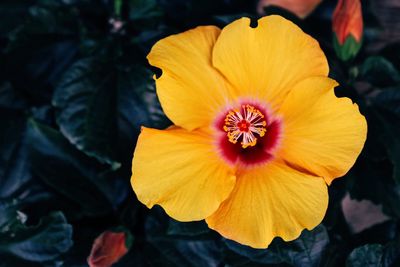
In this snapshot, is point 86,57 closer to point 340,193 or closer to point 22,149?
point 22,149

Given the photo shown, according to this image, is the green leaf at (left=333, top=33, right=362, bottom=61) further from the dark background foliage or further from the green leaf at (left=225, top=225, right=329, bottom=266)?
the green leaf at (left=225, top=225, right=329, bottom=266)

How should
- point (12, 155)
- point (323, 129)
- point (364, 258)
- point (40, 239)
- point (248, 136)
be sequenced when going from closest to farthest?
point (323, 129) → point (248, 136) → point (364, 258) → point (40, 239) → point (12, 155)

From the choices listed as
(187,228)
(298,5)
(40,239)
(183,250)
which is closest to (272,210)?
(187,228)

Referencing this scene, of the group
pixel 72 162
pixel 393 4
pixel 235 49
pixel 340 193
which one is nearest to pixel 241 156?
pixel 235 49

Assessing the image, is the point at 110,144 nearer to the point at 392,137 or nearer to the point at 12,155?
the point at 12,155

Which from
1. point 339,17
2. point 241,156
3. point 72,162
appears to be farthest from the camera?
point 72,162

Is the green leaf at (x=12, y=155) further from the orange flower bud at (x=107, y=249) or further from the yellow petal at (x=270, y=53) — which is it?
the yellow petal at (x=270, y=53)
